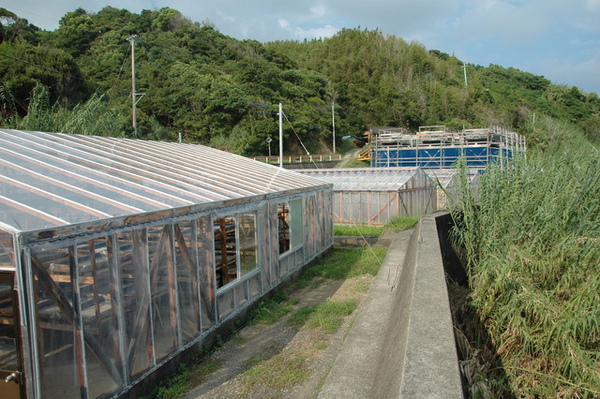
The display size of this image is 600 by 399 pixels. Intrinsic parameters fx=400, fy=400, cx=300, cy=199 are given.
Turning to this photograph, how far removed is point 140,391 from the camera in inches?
193

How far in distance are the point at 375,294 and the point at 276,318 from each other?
2018 millimetres

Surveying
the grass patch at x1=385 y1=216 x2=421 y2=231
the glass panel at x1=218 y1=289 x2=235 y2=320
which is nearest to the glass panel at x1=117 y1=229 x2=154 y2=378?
the glass panel at x1=218 y1=289 x2=235 y2=320

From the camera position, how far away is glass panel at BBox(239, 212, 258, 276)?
804 centimetres

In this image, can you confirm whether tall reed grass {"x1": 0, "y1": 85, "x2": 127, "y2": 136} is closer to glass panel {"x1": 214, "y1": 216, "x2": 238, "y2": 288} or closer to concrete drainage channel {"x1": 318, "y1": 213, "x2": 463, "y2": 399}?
glass panel {"x1": 214, "y1": 216, "x2": 238, "y2": 288}

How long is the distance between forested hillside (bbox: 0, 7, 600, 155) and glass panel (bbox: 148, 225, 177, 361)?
442 inches

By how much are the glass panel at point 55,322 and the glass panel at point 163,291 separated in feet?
4.04

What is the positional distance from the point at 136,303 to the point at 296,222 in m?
6.32

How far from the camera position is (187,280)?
19.5 feet

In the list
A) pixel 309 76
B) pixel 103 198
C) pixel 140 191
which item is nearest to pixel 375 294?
pixel 140 191

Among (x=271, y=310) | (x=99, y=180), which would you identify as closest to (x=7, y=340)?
(x=99, y=180)

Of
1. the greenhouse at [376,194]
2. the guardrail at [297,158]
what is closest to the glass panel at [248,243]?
the greenhouse at [376,194]

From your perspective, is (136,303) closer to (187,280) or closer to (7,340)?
(187,280)

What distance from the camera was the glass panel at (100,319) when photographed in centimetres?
429

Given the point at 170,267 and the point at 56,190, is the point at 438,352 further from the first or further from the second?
the point at 56,190
